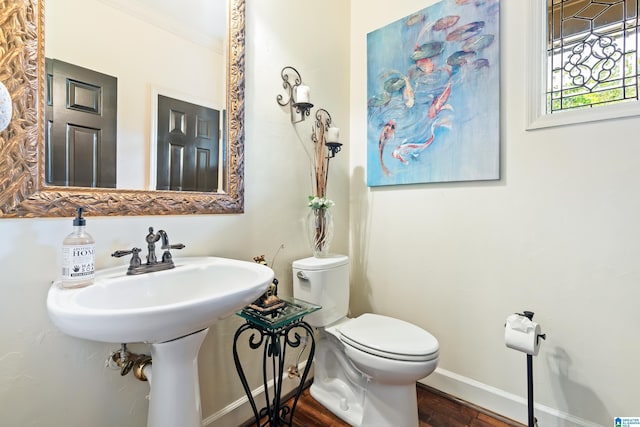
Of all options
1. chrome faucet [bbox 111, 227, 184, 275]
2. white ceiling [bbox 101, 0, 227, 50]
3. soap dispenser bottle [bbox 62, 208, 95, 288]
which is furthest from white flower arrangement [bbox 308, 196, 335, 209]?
soap dispenser bottle [bbox 62, 208, 95, 288]

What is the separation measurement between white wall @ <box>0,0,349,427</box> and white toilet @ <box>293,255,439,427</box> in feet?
0.74

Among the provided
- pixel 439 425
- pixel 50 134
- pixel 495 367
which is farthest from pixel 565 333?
pixel 50 134

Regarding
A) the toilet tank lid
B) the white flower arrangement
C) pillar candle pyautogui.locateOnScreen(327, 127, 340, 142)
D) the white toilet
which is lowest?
the white toilet

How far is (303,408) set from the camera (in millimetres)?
1460

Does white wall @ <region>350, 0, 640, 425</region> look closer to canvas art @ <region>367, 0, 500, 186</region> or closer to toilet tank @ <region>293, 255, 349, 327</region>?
canvas art @ <region>367, 0, 500, 186</region>

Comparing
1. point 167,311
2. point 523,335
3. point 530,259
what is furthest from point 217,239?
point 530,259

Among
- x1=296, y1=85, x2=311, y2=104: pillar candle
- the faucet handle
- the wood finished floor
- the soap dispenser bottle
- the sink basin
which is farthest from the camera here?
x1=296, y1=85, x2=311, y2=104: pillar candle

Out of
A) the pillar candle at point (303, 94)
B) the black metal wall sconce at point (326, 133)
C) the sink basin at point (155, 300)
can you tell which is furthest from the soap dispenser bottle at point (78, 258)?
the black metal wall sconce at point (326, 133)

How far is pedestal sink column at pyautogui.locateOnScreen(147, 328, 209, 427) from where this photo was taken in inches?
32.7

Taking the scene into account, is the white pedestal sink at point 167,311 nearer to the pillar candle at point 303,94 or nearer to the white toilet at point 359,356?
the white toilet at point 359,356

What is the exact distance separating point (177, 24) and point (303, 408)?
1.89 m

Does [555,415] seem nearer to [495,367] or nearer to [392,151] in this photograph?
[495,367]

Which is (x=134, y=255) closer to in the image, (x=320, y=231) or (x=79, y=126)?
(x=79, y=126)

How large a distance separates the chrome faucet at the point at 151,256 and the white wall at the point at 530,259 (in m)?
1.24
